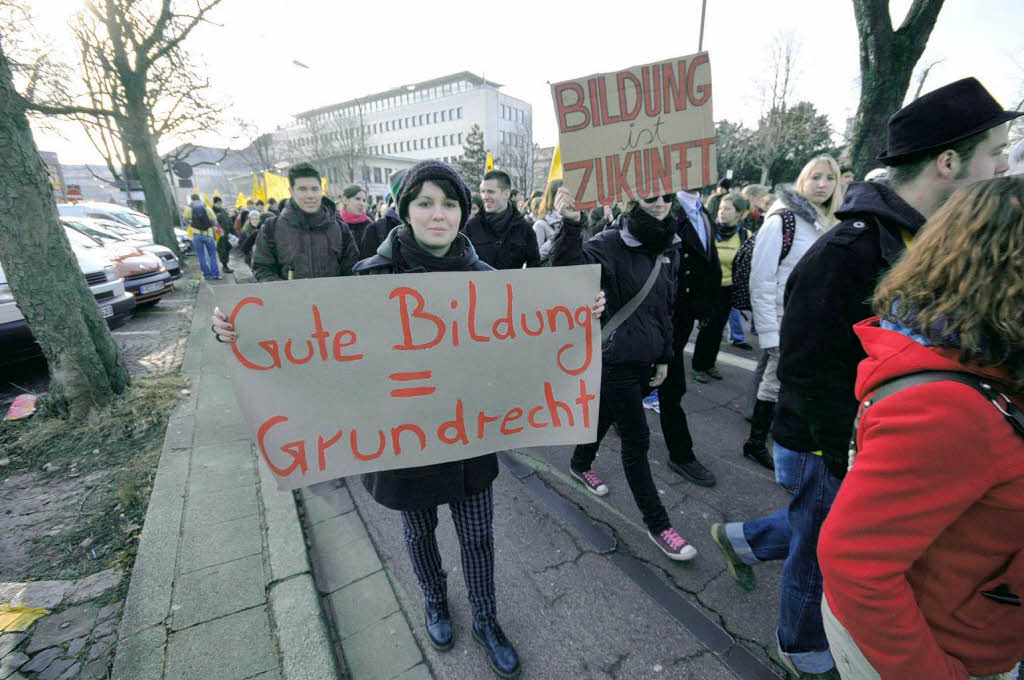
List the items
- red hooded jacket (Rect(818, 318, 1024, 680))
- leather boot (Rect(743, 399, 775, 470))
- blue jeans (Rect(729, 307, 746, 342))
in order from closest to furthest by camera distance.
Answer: red hooded jacket (Rect(818, 318, 1024, 680)) → leather boot (Rect(743, 399, 775, 470)) → blue jeans (Rect(729, 307, 746, 342))

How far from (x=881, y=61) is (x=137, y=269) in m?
11.9

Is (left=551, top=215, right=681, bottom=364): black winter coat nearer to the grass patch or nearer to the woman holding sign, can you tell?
the woman holding sign

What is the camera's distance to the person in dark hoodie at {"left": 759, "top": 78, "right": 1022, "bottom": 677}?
1349 mm

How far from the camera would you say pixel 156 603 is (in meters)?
1.98

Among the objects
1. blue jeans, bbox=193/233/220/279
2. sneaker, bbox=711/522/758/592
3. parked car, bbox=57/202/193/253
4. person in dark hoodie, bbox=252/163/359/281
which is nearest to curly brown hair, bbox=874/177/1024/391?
sneaker, bbox=711/522/758/592

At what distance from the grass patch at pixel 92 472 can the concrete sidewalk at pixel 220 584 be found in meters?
0.16

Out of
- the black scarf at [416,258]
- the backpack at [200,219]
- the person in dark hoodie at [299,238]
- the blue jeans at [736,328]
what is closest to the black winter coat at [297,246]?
the person in dark hoodie at [299,238]

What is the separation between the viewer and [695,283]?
3.43 m

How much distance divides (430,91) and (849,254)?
75.7m

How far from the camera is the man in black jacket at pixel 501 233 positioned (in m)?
3.75

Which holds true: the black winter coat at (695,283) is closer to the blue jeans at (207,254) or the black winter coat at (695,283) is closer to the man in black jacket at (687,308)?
the man in black jacket at (687,308)

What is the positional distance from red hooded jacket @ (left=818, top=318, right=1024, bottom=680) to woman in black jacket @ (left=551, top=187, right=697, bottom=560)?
4.40 ft

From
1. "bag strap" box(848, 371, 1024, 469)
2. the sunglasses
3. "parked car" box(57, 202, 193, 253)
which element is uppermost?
"parked car" box(57, 202, 193, 253)

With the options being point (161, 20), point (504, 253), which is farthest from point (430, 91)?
point (504, 253)
